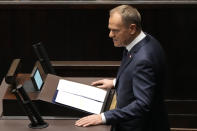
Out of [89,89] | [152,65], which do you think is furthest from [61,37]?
[152,65]

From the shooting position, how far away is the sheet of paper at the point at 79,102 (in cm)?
290

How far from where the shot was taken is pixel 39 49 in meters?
3.30

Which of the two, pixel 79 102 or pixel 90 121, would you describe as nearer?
pixel 90 121

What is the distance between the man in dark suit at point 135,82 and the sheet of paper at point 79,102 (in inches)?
4.1

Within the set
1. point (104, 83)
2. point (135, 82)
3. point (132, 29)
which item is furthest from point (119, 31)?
point (104, 83)

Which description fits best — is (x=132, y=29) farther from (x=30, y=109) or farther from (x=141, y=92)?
(x=30, y=109)

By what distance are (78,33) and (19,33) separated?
1.58 ft

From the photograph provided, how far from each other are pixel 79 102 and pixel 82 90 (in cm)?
10

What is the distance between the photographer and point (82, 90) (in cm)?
301

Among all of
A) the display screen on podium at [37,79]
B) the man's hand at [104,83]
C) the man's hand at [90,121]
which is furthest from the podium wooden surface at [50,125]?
the man's hand at [104,83]

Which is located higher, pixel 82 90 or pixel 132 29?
pixel 132 29

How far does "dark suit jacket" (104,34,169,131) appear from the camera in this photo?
2756mm

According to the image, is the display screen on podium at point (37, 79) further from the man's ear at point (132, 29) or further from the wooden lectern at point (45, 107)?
the man's ear at point (132, 29)

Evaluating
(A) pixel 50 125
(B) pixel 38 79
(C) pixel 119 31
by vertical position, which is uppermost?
(C) pixel 119 31
